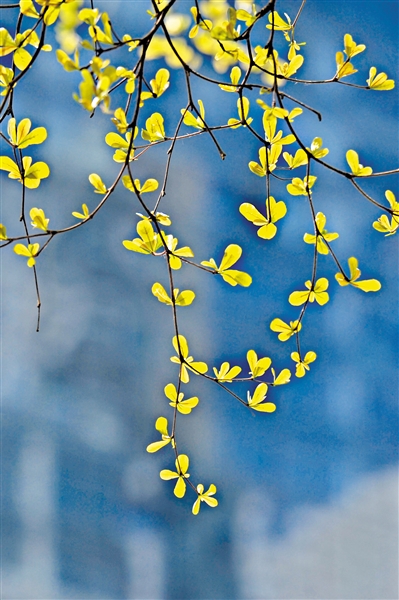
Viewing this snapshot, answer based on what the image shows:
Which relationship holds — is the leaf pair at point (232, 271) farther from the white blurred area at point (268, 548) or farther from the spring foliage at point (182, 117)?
the white blurred area at point (268, 548)

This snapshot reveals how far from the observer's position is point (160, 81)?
0.55m

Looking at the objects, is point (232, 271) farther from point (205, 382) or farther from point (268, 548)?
point (268, 548)

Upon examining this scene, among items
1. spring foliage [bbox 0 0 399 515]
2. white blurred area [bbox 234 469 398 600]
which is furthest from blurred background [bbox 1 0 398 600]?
spring foliage [bbox 0 0 399 515]

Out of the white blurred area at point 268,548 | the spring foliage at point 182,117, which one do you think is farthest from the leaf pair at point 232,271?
the white blurred area at point 268,548

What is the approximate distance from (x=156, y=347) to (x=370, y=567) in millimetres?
1044

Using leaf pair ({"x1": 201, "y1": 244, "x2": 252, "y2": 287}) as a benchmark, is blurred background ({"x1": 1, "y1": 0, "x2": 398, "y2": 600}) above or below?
below

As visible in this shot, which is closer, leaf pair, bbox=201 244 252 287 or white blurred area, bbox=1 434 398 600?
leaf pair, bbox=201 244 252 287

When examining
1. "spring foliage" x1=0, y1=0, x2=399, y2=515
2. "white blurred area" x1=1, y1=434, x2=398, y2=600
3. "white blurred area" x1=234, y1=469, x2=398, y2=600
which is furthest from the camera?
"white blurred area" x1=234, y1=469, x2=398, y2=600

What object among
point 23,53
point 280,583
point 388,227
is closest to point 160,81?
point 23,53

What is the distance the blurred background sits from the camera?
173 centimetres

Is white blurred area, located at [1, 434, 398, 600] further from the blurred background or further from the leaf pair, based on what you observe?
the leaf pair

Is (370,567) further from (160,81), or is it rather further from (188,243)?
(160,81)

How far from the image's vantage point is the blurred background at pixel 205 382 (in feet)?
5.68

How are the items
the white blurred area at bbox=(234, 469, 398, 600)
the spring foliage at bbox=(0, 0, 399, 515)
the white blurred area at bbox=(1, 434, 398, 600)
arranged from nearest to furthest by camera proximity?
the spring foliage at bbox=(0, 0, 399, 515) → the white blurred area at bbox=(1, 434, 398, 600) → the white blurred area at bbox=(234, 469, 398, 600)
